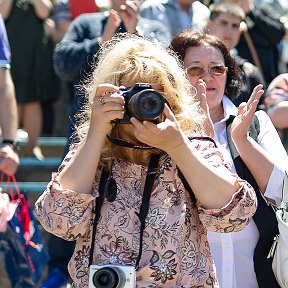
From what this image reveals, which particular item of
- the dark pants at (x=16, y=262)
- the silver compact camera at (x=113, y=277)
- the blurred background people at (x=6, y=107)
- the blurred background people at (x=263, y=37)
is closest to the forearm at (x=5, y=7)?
the blurred background people at (x=263, y=37)

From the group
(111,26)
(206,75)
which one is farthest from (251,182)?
(111,26)

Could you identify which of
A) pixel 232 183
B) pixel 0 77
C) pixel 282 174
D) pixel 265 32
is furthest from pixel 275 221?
pixel 265 32

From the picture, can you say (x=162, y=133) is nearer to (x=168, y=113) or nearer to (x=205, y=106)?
(x=168, y=113)

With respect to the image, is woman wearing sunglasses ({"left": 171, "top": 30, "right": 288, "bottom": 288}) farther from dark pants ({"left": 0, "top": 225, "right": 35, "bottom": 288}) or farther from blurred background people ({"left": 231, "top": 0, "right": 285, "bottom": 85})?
blurred background people ({"left": 231, "top": 0, "right": 285, "bottom": 85})

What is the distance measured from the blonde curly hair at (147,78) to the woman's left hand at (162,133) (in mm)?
142

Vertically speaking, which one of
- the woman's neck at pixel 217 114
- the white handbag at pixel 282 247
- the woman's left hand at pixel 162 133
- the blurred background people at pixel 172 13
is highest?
the woman's left hand at pixel 162 133

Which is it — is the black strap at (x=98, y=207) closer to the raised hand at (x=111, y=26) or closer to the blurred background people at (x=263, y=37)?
the raised hand at (x=111, y=26)

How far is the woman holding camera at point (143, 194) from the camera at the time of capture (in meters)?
3.49

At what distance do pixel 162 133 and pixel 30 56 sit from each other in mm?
5044

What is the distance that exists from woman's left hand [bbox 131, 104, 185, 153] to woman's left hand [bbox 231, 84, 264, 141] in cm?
81

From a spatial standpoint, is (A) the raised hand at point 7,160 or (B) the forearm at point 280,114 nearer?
(B) the forearm at point 280,114

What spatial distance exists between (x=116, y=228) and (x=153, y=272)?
19cm

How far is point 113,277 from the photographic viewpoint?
3441mm

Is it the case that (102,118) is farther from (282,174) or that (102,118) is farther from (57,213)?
(282,174)
